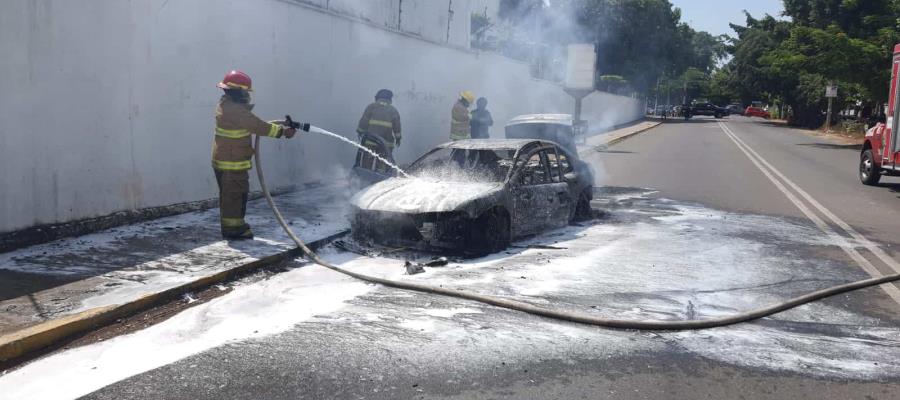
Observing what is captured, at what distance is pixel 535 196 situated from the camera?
769 cm

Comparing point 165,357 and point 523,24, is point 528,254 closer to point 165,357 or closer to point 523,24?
point 165,357

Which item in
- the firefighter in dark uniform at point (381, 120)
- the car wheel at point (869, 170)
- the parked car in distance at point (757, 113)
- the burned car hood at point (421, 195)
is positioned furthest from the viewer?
the parked car in distance at point (757, 113)

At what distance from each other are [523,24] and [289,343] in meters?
26.9

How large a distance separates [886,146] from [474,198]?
10.0 m

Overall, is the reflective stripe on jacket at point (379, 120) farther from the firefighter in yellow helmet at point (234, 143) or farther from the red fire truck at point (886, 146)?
the red fire truck at point (886, 146)

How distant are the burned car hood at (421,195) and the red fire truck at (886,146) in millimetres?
8784

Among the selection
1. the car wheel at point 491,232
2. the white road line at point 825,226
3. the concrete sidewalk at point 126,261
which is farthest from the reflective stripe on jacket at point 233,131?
the white road line at point 825,226

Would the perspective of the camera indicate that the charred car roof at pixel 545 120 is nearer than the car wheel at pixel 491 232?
No

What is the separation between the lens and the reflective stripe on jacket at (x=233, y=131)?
7.05 meters

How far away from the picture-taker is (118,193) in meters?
7.42

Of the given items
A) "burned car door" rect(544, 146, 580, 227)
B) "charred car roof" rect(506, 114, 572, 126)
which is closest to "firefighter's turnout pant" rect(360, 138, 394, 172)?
"burned car door" rect(544, 146, 580, 227)

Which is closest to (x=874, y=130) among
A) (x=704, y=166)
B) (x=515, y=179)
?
(x=704, y=166)

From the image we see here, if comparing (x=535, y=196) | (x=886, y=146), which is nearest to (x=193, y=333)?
(x=535, y=196)

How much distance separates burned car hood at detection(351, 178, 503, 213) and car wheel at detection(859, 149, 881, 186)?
1029cm
